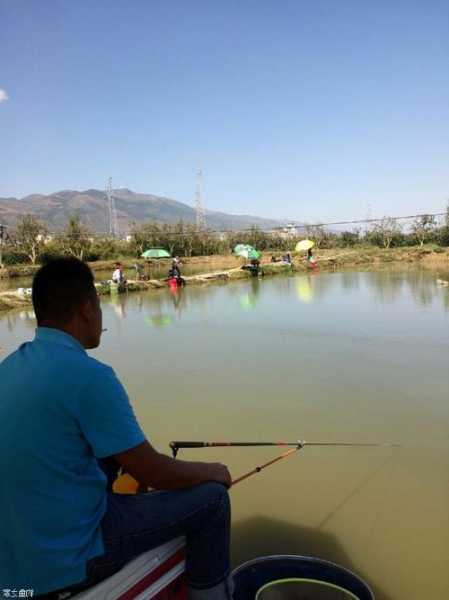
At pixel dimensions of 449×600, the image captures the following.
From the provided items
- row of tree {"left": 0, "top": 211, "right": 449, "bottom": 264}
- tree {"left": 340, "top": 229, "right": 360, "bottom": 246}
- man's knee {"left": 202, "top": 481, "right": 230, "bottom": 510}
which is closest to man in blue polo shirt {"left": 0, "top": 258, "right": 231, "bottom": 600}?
man's knee {"left": 202, "top": 481, "right": 230, "bottom": 510}

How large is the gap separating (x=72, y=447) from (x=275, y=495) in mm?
2463

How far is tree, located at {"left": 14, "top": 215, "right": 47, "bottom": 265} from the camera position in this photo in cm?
3688

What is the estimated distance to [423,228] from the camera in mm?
44625

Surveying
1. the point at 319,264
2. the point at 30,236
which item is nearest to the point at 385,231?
the point at 319,264

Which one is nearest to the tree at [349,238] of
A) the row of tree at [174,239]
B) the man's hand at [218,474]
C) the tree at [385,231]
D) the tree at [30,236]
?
the row of tree at [174,239]

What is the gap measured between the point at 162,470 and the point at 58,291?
2.21 feet

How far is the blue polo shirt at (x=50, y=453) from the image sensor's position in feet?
4.51

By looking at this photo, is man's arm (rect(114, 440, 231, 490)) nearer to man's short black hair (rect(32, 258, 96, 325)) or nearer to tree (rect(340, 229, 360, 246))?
man's short black hair (rect(32, 258, 96, 325))

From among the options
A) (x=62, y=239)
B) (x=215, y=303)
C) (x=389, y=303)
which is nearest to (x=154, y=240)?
(x=62, y=239)

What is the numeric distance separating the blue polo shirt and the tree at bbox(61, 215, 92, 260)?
36.1 m

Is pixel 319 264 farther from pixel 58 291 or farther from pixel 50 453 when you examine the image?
pixel 50 453

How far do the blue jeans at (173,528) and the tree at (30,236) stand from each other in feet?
121

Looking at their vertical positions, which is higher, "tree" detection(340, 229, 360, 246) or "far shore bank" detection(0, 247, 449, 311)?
"tree" detection(340, 229, 360, 246)

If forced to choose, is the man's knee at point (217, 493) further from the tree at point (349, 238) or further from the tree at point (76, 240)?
the tree at point (349, 238)
